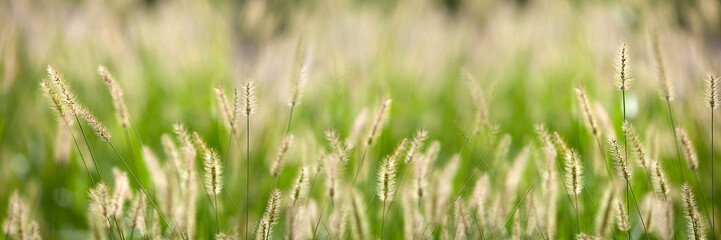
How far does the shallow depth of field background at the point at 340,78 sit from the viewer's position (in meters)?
1.76

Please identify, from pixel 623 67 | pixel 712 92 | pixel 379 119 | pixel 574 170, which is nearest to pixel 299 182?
pixel 379 119

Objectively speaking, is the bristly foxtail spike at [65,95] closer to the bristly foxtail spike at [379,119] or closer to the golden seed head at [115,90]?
the golden seed head at [115,90]

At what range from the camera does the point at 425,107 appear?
103 inches

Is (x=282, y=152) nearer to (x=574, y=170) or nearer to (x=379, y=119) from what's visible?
(x=379, y=119)

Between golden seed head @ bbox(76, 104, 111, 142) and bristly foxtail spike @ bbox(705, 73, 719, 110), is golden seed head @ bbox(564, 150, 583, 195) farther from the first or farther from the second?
golden seed head @ bbox(76, 104, 111, 142)

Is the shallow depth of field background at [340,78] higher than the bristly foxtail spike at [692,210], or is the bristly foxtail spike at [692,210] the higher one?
the shallow depth of field background at [340,78]

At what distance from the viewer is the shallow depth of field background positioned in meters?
1.76

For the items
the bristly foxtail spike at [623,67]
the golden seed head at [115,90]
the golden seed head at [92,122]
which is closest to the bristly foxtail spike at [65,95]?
→ the golden seed head at [92,122]

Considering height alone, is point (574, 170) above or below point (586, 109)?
below

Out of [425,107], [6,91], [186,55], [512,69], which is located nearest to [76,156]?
[6,91]

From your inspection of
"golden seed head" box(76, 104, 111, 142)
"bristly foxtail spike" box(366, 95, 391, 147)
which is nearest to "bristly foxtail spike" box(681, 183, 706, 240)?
"bristly foxtail spike" box(366, 95, 391, 147)

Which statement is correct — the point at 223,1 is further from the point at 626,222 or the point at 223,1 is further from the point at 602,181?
the point at 626,222

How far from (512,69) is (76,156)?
244 cm

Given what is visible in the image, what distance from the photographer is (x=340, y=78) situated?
159 cm
